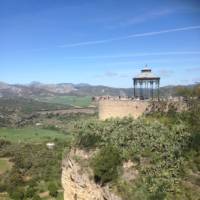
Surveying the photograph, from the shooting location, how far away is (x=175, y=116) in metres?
19.8

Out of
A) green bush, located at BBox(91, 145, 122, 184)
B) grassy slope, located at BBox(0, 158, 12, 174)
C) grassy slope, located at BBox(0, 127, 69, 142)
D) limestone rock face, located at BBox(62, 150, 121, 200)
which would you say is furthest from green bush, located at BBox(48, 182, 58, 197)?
grassy slope, located at BBox(0, 127, 69, 142)

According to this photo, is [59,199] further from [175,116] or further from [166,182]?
[166,182]

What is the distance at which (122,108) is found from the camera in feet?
72.6

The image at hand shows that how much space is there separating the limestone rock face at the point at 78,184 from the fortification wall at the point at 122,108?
401cm

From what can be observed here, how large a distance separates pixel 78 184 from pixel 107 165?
2956 millimetres

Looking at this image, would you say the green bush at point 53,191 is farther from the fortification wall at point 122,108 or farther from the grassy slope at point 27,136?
the grassy slope at point 27,136

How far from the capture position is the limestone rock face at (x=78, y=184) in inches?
665

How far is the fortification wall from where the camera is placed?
70.8 feet

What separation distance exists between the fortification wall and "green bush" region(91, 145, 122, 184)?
4.41 meters

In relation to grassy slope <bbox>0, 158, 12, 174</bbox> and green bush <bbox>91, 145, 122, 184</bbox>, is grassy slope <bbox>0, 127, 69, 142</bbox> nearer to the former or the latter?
grassy slope <bbox>0, 158, 12, 174</bbox>

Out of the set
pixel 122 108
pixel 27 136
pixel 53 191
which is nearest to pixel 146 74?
pixel 122 108

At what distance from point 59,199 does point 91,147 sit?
611 inches

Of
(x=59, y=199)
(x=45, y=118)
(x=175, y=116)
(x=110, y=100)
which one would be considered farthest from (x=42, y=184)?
(x=45, y=118)

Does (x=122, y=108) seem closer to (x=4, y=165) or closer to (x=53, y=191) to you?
(x=53, y=191)
